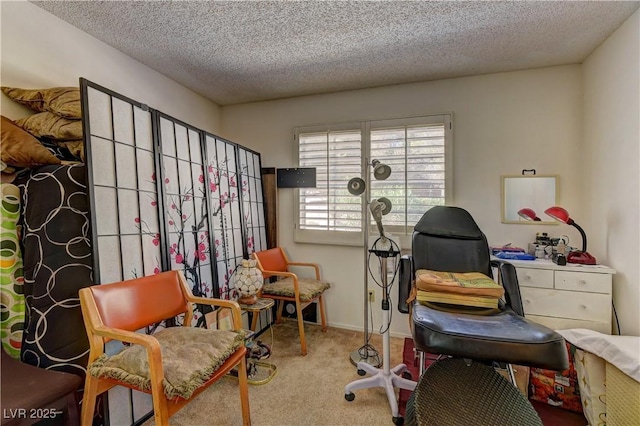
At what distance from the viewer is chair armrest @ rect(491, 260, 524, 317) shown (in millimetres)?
1721

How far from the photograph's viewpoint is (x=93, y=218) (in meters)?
1.56

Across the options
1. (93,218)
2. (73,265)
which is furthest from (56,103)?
(73,265)

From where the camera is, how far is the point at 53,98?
1.64 m

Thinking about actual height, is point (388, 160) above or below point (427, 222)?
above

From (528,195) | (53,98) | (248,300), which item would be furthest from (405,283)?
(53,98)

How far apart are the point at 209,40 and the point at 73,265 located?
1714mm

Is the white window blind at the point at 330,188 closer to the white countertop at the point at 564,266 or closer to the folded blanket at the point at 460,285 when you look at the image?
the folded blanket at the point at 460,285

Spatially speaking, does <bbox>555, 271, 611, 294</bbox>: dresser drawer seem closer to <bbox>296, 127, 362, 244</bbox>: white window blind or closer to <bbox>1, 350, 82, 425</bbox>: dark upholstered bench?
<bbox>296, 127, 362, 244</bbox>: white window blind

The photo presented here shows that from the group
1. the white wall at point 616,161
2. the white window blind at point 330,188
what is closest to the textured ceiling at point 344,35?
the white wall at point 616,161

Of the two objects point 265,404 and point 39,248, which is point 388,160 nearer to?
point 265,404

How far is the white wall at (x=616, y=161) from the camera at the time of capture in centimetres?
183

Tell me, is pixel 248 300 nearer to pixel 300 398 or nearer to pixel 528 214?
pixel 300 398

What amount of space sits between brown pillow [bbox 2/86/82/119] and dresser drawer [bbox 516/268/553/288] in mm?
3124

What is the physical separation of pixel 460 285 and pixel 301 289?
141 cm
